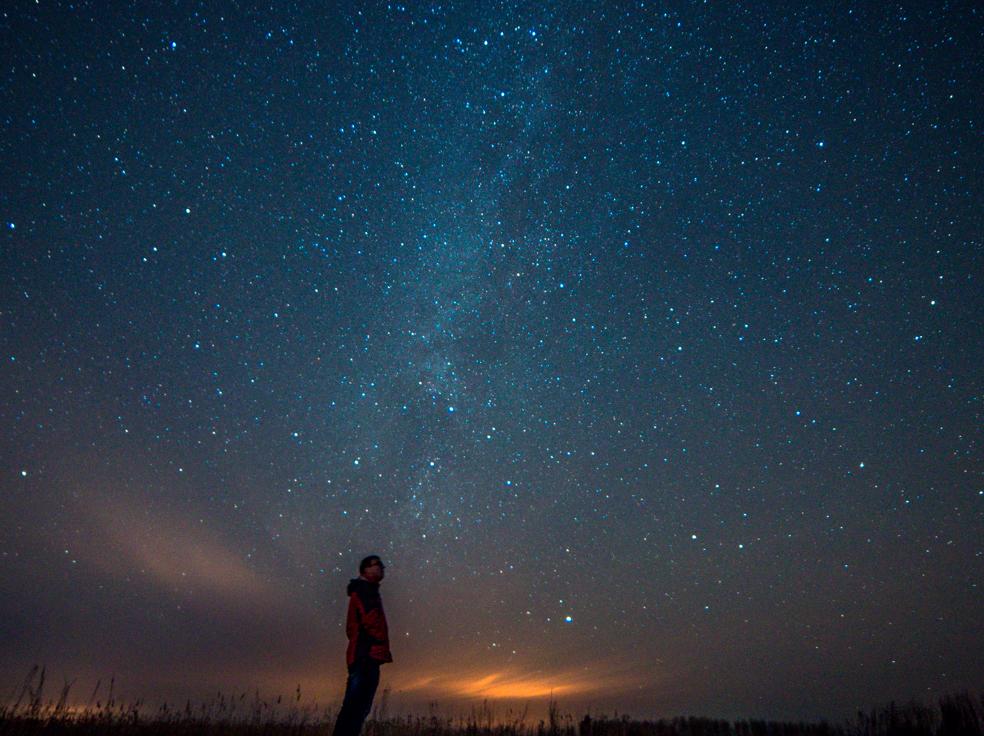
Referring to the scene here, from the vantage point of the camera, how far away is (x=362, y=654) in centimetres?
623

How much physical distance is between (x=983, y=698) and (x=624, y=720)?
5584mm

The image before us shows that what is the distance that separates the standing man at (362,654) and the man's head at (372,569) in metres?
0.11

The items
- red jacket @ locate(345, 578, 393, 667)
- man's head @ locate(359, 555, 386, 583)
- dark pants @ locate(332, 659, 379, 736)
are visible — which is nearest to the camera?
dark pants @ locate(332, 659, 379, 736)

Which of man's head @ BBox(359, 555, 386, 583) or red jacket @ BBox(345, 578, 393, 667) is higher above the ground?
man's head @ BBox(359, 555, 386, 583)

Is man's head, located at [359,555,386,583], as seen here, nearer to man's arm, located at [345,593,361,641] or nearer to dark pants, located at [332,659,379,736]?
man's arm, located at [345,593,361,641]

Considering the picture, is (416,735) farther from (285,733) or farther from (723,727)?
(723,727)

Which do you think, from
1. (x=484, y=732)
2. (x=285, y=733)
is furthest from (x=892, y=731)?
(x=285, y=733)

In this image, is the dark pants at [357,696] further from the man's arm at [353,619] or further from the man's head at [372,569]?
the man's head at [372,569]

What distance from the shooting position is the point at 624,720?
10750 mm

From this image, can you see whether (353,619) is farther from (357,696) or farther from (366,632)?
(357,696)

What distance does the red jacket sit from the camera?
6223mm

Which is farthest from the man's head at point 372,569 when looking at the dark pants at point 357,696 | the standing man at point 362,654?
the dark pants at point 357,696

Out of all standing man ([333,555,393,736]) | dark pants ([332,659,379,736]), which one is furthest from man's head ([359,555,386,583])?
dark pants ([332,659,379,736])

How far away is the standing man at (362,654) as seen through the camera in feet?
19.9
